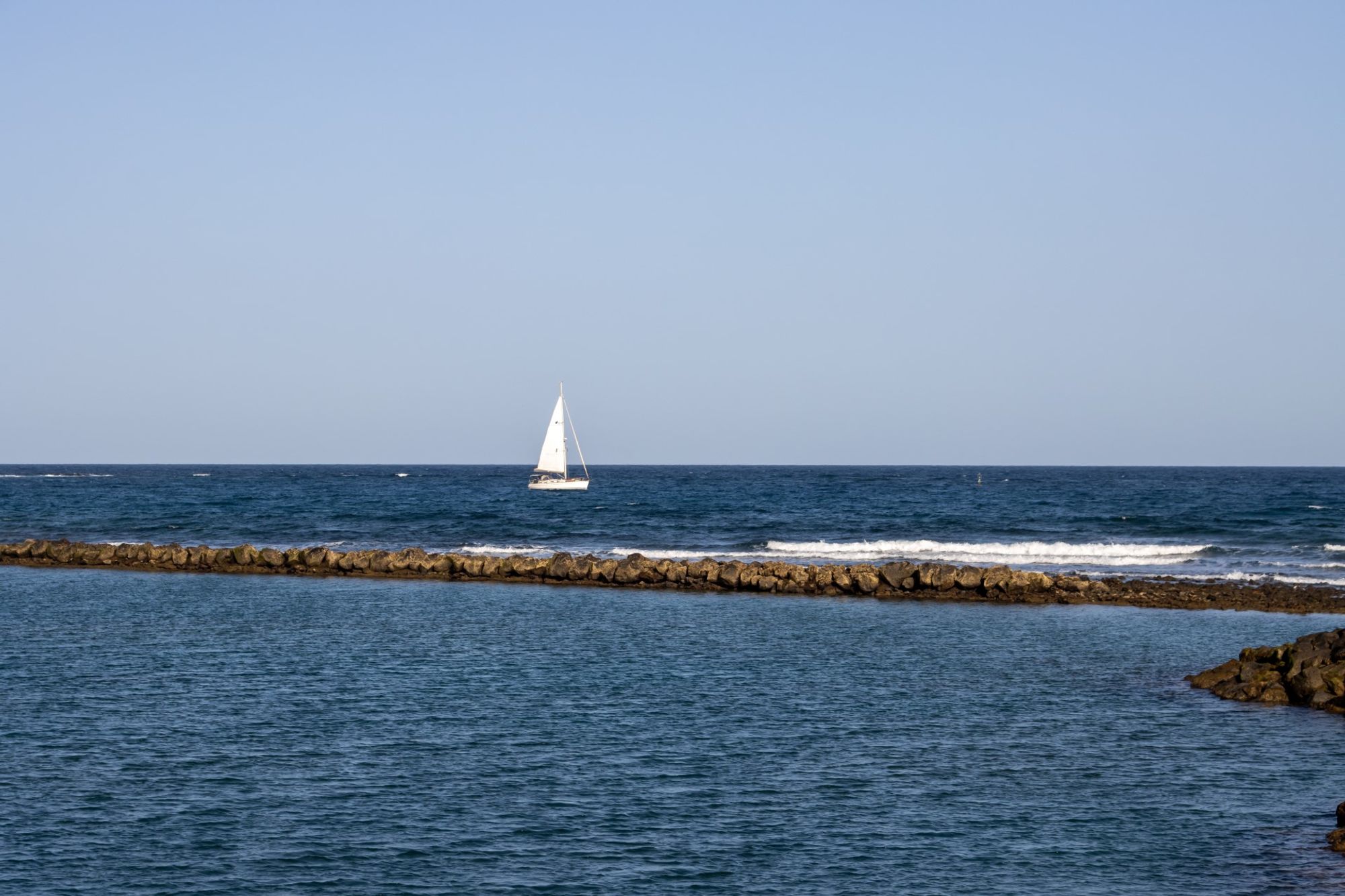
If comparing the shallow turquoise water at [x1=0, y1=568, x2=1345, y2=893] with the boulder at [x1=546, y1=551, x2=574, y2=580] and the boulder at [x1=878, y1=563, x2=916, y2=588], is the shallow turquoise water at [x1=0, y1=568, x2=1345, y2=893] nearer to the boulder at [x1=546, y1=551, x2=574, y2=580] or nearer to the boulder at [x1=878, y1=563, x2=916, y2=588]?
the boulder at [x1=878, y1=563, x2=916, y2=588]

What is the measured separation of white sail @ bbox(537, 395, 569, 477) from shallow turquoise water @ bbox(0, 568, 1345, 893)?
8539 cm

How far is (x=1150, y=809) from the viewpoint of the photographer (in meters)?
16.6

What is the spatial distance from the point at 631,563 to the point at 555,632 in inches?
545

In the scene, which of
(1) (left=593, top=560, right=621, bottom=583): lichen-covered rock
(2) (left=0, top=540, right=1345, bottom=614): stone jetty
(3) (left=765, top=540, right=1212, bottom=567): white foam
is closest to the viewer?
(2) (left=0, top=540, right=1345, bottom=614): stone jetty

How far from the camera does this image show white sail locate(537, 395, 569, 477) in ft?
387

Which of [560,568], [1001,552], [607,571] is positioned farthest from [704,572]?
[1001,552]

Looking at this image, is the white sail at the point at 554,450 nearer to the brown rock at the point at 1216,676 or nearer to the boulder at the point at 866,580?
the boulder at the point at 866,580

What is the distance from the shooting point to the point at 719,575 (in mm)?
44406

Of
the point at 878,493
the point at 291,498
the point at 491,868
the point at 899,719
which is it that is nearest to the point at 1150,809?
the point at 899,719

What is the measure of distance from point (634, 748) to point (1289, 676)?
43.6 ft

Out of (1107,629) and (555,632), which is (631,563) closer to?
(555,632)

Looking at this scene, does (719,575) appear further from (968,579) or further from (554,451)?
(554,451)

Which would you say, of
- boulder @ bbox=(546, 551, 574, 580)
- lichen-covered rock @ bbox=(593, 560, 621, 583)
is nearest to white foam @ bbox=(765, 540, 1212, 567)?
lichen-covered rock @ bbox=(593, 560, 621, 583)

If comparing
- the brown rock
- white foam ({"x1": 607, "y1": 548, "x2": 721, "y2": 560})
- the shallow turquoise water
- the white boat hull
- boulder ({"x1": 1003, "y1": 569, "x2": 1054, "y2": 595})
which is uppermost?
the white boat hull
